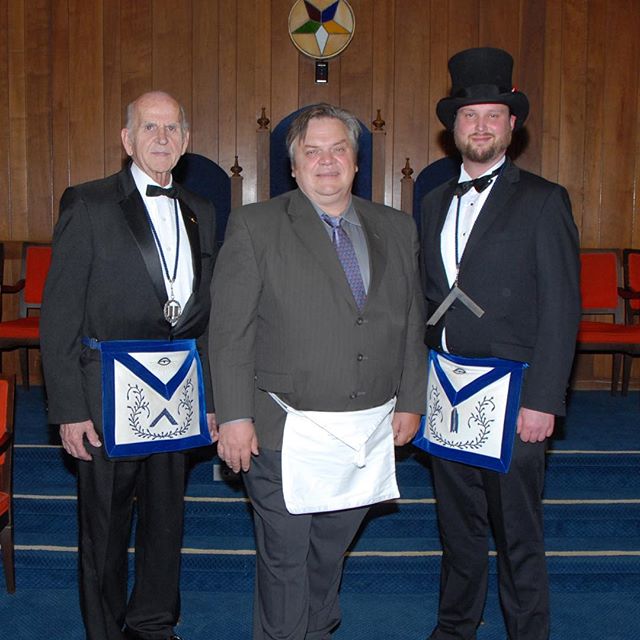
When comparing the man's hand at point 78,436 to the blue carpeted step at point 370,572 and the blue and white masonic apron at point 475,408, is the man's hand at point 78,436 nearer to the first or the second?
the blue and white masonic apron at point 475,408

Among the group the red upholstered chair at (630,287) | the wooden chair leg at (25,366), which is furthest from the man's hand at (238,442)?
the red upholstered chair at (630,287)

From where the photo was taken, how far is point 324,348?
2082mm

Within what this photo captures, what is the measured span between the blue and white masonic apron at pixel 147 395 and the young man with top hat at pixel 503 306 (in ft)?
2.46

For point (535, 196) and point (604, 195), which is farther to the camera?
point (604, 195)

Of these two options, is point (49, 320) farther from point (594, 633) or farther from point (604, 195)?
point (604, 195)

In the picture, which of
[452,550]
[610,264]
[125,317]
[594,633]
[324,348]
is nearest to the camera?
[324,348]

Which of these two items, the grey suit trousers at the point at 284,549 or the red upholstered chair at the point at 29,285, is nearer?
the grey suit trousers at the point at 284,549

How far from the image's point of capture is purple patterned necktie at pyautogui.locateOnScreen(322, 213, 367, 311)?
2.13m

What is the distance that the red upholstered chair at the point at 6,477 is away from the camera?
2914 mm

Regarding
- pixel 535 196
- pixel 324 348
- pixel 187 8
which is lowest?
pixel 324 348

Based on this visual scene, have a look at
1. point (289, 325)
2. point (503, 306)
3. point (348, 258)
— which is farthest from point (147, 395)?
point (503, 306)

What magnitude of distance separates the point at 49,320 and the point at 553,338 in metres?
1.39

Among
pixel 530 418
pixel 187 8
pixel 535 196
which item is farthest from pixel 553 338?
pixel 187 8

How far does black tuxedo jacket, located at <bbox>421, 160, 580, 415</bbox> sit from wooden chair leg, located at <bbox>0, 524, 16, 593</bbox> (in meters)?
1.80
